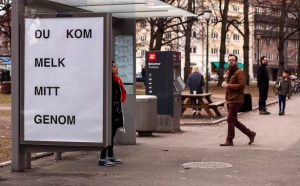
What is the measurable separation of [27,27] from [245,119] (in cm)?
1190

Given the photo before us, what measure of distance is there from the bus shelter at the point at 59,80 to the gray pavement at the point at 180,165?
53cm

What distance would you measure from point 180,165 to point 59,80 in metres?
2.48

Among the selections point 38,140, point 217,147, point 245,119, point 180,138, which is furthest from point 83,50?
point 245,119

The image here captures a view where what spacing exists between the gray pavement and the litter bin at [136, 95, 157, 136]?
0.31m

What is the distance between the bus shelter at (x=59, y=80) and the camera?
886 cm

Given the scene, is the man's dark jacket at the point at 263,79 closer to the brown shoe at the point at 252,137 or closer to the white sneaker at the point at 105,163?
the brown shoe at the point at 252,137

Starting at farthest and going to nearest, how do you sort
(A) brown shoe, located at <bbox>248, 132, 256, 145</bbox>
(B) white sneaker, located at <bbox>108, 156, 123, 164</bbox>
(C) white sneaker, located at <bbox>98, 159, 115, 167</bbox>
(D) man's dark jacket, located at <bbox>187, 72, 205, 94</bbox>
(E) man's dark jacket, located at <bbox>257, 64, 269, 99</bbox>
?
1. (D) man's dark jacket, located at <bbox>187, 72, 205, 94</bbox>
2. (E) man's dark jacket, located at <bbox>257, 64, 269, 99</bbox>
3. (A) brown shoe, located at <bbox>248, 132, 256, 145</bbox>
4. (B) white sneaker, located at <bbox>108, 156, 123, 164</bbox>
5. (C) white sneaker, located at <bbox>98, 159, 115, 167</bbox>

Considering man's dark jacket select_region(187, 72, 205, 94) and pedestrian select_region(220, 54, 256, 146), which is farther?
man's dark jacket select_region(187, 72, 205, 94)

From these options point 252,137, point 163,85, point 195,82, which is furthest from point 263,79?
point 252,137

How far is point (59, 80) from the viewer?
9102 millimetres

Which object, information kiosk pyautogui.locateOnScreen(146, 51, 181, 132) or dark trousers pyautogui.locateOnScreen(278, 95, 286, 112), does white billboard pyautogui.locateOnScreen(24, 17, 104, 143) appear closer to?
information kiosk pyautogui.locateOnScreen(146, 51, 181, 132)

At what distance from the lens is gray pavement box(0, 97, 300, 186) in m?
8.70

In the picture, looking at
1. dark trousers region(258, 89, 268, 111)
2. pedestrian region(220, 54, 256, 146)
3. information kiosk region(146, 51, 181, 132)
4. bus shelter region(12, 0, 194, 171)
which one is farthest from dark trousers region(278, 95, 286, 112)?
bus shelter region(12, 0, 194, 171)

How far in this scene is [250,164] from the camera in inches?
401
